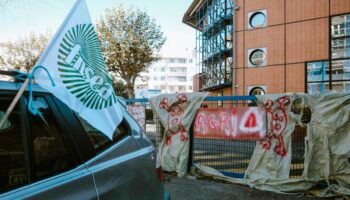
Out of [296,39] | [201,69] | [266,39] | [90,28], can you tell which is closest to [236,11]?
[266,39]

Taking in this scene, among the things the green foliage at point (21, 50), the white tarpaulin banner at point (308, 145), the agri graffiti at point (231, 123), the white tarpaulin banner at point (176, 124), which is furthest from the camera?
the green foliage at point (21, 50)

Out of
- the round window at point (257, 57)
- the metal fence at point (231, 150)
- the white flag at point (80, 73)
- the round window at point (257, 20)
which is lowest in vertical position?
the metal fence at point (231, 150)

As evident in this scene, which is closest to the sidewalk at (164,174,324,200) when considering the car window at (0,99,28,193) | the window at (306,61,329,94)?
the car window at (0,99,28,193)

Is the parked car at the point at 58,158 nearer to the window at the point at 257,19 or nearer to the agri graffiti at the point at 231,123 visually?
the agri graffiti at the point at 231,123

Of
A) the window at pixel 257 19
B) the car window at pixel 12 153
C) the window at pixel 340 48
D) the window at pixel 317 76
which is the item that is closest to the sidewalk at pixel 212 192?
the car window at pixel 12 153

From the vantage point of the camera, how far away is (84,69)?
1879 millimetres

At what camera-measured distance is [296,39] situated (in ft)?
59.2

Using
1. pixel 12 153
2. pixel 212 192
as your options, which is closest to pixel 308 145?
pixel 212 192

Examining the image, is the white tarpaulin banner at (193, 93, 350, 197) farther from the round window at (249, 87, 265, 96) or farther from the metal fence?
the round window at (249, 87, 265, 96)

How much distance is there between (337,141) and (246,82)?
15.4 m

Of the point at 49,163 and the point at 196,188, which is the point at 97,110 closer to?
the point at 49,163

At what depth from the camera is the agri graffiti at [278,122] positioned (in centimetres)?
509

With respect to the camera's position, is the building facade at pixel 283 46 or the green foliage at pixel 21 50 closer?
the building facade at pixel 283 46

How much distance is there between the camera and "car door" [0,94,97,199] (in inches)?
62.4
